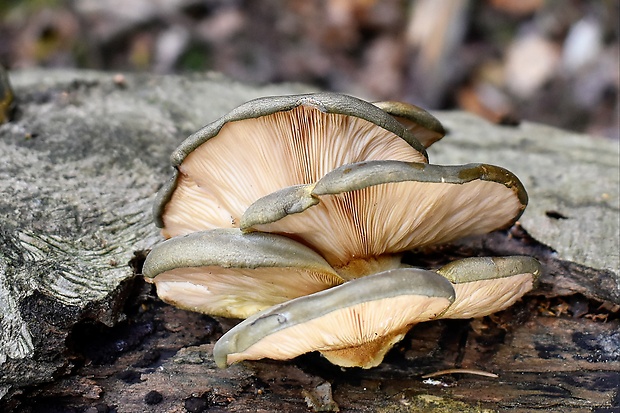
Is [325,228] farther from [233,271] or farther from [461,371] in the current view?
[461,371]

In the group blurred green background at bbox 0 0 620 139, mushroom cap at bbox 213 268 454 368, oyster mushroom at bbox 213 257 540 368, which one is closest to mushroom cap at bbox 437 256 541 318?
oyster mushroom at bbox 213 257 540 368

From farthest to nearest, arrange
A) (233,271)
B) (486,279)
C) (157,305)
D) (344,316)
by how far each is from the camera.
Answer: (157,305)
(233,271)
(486,279)
(344,316)

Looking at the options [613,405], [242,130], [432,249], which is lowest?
[613,405]

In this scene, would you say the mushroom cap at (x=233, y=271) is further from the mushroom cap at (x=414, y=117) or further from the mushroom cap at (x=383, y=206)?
the mushroom cap at (x=414, y=117)

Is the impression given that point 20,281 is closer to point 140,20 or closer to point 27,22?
point 140,20

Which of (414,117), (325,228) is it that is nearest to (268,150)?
(325,228)

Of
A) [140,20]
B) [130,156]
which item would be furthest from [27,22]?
[130,156]
